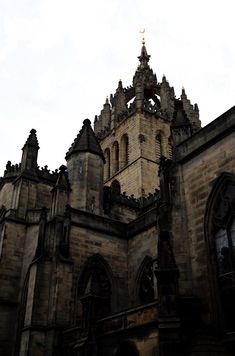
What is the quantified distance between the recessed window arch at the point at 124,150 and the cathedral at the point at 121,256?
34.1 feet

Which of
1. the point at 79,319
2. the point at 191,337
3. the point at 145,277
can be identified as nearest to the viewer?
the point at 191,337

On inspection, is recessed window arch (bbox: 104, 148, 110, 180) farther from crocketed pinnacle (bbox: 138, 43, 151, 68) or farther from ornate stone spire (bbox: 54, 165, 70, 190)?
ornate stone spire (bbox: 54, 165, 70, 190)

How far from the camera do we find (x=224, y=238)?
11.9m

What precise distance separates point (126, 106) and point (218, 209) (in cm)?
3392

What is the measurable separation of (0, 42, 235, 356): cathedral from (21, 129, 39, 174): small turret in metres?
0.06

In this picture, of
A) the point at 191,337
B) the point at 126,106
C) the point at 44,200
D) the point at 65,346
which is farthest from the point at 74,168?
the point at 126,106

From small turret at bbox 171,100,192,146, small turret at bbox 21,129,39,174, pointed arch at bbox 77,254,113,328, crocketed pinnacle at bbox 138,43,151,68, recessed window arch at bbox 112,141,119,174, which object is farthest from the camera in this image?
crocketed pinnacle at bbox 138,43,151,68

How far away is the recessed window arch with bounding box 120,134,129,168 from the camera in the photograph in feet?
130

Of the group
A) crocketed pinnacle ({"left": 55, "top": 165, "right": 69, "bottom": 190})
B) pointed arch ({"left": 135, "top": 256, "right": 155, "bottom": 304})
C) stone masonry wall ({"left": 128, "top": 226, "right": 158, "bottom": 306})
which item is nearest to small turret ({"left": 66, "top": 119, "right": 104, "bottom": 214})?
crocketed pinnacle ({"left": 55, "top": 165, "right": 69, "bottom": 190})

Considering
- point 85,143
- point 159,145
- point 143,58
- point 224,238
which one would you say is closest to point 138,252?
point 224,238

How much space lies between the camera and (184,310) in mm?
11188

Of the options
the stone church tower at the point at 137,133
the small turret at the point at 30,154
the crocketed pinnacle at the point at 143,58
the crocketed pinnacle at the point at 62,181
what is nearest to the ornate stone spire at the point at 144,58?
the crocketed pinnacle at the point at 143,58

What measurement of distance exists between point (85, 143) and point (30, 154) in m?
3.47

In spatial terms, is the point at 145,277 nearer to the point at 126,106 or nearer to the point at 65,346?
the point at 65,346
